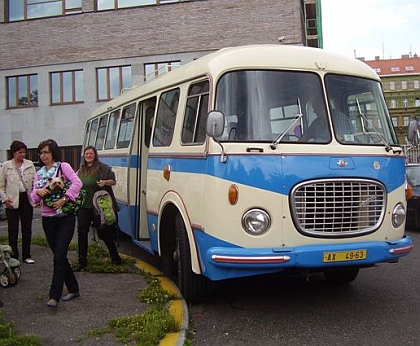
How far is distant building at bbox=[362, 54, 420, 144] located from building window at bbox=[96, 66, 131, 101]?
64.0 m

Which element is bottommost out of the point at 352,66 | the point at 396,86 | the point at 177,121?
the point at 177,121

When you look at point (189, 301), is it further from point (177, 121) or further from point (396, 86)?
point (396, 86)

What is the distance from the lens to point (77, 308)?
5453mm

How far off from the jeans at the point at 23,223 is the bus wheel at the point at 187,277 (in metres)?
3.01

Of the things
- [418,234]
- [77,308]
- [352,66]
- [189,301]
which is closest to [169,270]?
[189,301]

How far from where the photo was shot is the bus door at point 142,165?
7871 millimetres

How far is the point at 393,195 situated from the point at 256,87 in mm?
1811

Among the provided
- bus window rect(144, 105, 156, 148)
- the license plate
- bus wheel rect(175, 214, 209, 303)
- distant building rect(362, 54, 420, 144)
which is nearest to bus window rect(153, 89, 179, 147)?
bus window rect(144, 105, 156, 148)

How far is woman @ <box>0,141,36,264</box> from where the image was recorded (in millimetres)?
7375

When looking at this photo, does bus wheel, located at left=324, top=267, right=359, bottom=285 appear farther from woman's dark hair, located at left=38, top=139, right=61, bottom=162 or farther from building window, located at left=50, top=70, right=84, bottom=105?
building window, located at left=50, top=70, right=84, bottom=105

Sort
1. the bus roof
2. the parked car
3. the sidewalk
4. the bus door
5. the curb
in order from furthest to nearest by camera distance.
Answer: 1. the parked car
2. the bus door
3. the bus roof
4. the sidewalk
5. the curb

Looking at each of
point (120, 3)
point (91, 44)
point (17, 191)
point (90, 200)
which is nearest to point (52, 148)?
point (90, 200)

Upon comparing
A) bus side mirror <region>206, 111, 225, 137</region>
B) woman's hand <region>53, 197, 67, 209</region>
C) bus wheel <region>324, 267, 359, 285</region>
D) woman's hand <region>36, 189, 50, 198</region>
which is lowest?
bus wheel <region>324, 267, 359, 285</region>

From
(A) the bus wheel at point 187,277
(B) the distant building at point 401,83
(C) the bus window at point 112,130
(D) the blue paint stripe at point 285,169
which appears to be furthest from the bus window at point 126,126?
(B) the distant building at point 401,83
